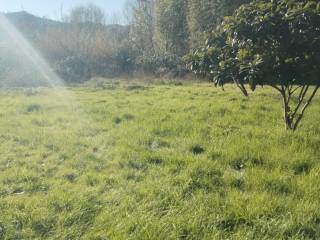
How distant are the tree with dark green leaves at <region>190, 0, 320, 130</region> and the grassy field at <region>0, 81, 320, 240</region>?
3.40 feet

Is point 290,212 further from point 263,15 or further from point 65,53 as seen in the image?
point 65,53

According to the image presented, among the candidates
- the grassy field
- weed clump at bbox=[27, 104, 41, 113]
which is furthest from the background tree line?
the grassy field

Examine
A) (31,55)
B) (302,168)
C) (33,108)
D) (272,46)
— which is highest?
(272,46)

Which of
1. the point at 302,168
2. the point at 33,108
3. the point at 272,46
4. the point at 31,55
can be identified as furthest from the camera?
the point at 31,55

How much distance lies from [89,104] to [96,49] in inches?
723

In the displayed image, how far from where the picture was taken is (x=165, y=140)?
6.38 m

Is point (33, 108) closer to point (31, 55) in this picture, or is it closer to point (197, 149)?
point (197, 149)

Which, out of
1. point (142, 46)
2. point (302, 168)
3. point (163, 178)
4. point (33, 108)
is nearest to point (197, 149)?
point (163, 178)

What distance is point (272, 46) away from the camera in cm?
541

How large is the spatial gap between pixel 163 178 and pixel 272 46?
2.56 metres

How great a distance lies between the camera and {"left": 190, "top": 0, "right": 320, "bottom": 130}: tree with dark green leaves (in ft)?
16.7

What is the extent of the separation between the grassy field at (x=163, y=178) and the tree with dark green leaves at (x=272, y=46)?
40.8 inches

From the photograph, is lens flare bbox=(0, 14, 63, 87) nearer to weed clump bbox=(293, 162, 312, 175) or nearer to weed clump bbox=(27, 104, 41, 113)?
weed clump bbox=(27, 104, 41, 113)

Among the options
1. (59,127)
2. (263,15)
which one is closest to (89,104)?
(59,127)
